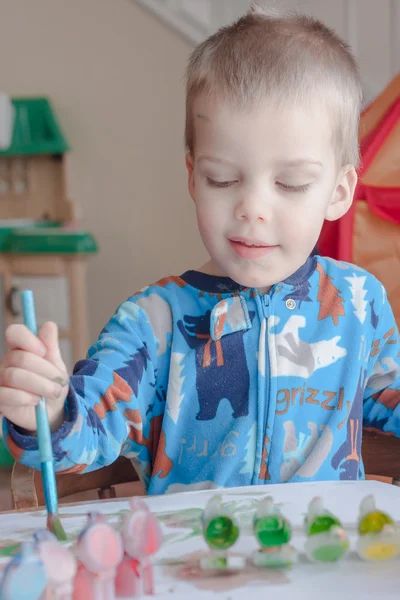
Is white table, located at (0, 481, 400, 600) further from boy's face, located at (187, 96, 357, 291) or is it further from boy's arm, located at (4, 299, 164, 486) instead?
boy's face, located at (187, 96, 357, 291)

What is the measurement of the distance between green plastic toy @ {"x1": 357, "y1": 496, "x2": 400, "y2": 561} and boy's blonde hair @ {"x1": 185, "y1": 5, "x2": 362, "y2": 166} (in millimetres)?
393

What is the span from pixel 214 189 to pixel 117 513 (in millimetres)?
306

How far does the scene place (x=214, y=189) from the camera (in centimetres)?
74

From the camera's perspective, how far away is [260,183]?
71 centimetres

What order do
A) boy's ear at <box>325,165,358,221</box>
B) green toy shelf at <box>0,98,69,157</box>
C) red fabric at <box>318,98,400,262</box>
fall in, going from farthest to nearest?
green toy shelf at <box>0,98,69,157</box>, red fabric at <box>318,98,400,262</box>, boy's ear at <box>325,165,358,221</box>

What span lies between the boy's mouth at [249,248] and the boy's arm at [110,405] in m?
0.14

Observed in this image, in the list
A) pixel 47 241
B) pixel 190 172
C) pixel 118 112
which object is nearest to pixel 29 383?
pixel 190 172

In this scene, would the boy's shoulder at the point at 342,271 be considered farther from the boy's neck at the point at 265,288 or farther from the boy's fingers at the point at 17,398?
the boy's fingers at the point at 17,398

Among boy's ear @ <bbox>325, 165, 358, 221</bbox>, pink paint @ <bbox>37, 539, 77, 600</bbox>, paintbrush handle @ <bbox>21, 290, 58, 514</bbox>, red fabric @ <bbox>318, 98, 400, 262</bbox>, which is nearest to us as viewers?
pink paint @ <bbox>37, 539, 77, 600</bbox>

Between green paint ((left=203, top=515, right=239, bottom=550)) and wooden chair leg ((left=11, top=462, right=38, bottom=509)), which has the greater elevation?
green paint ((left=203, top=515, right=239, bottom=550))

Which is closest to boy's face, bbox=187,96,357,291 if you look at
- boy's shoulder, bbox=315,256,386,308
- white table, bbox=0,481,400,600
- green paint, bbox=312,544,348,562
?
boy's shoulder, bbox=315,256,386,308

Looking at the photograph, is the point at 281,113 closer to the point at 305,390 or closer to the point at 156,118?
the point at 305,390

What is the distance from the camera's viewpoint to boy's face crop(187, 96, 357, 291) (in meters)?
0.71

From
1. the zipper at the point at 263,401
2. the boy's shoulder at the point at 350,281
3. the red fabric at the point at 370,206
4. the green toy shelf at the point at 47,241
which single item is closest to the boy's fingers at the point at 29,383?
the zipper at the point at 263,401
